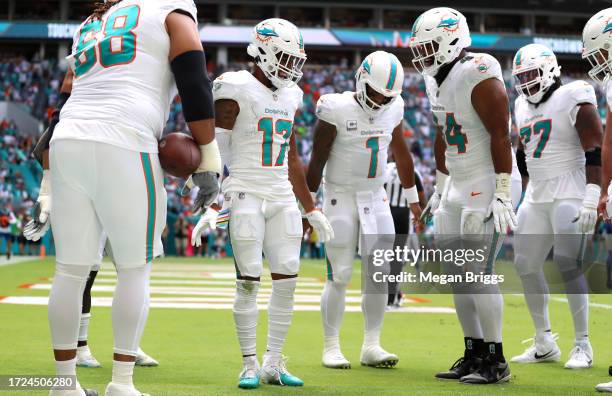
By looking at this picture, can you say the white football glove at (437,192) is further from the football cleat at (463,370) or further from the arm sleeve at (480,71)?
the football cleat at (463,370)

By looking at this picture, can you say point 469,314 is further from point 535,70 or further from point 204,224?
point 535,70

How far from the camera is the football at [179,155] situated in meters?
3.59

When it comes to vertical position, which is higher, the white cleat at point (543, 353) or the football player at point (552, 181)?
the football player at point (552, 181)

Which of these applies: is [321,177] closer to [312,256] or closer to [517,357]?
[517,357]

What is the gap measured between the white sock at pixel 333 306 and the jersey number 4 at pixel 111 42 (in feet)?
8.85

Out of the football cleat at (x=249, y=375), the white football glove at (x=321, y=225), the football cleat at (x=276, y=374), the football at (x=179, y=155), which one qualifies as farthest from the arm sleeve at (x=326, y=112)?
the football at (x=179, y=155)

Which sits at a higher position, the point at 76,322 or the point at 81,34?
the point at 81,34

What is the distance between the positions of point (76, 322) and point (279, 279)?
5.03 ft

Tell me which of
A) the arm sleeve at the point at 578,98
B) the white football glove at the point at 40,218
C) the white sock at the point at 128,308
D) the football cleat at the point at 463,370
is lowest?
the football cleat at the point at 463,370

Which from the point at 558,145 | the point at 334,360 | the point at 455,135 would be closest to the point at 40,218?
the point at 334,360

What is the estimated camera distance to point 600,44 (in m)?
5.16

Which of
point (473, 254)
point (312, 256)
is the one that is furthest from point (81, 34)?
point (312, 256)

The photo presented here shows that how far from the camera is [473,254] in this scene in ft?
16.5

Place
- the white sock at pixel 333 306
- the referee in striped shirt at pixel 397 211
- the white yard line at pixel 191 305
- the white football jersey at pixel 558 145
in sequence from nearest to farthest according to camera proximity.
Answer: the white sock at pixel 333 306 < the white football jersey at pixel 558 145 < the white yard line at pixel 191 305 < the referee in striped shirt at pixel 397 211
